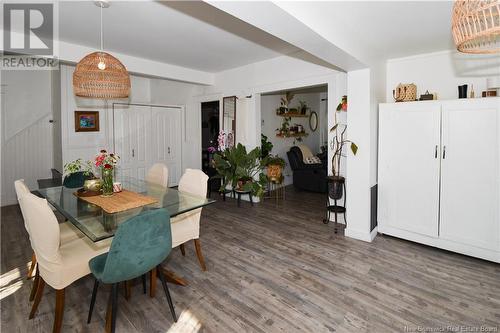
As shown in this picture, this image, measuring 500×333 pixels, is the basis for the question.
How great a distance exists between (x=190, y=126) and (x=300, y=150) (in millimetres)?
2721

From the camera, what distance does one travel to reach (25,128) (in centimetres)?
490

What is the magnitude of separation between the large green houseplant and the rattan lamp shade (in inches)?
96.4

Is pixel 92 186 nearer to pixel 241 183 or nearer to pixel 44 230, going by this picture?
pixel 44 230

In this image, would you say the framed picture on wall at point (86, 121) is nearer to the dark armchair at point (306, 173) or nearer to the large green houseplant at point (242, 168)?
the large green houseplant at point (242, 168)

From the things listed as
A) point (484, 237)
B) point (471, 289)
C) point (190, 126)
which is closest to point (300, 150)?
point (190, 126)

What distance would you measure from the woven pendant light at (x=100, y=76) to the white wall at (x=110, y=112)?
2.68m

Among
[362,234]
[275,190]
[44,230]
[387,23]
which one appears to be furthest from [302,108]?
[44,230]

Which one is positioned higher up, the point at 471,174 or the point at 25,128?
the point at 25,128

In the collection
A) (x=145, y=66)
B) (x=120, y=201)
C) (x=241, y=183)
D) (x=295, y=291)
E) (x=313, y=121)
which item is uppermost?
(x=145, y=66)

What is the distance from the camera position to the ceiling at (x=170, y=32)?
268 centimetres

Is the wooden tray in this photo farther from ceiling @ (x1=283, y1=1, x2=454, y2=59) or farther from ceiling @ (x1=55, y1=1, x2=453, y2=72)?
ceiling @ (x1=283, y1=1, x2=454, y2=59)

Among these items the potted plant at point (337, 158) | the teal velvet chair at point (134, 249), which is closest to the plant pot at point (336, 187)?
the potted plant at point (337, 158)

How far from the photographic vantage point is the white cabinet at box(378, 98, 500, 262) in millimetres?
2709

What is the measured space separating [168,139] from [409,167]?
5.01m
